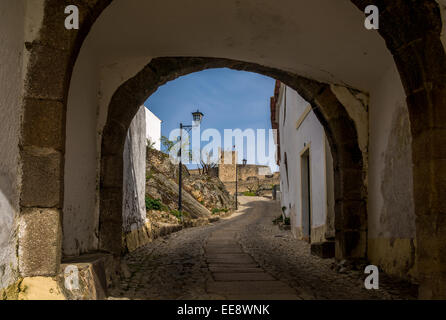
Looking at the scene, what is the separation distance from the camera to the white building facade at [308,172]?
6688mm

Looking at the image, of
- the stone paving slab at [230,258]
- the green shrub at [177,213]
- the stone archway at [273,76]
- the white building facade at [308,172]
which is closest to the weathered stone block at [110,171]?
the stone archway at [273,76]

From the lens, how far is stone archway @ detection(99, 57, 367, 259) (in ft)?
14.6

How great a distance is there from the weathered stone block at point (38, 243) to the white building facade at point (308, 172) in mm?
4811

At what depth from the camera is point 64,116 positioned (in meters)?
2.56

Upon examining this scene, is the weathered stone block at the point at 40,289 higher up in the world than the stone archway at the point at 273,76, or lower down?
lower down

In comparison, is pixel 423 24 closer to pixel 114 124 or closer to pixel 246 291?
pixel 246 291

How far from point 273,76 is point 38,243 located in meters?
4.19

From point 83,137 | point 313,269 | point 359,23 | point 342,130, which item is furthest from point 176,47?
point 313,269

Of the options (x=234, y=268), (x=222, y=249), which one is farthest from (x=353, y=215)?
(x=222, y=249)

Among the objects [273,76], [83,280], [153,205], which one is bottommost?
[83,280]

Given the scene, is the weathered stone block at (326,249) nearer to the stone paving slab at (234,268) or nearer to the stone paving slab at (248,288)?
the stone paving slab at (234,268)

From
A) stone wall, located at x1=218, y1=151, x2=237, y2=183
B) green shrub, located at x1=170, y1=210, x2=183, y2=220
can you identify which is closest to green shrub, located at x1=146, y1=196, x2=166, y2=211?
green shrub, located at x1=170, y1=210, x2=183, y2=220

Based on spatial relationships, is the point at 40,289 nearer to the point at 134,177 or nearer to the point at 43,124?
the point at 43,124

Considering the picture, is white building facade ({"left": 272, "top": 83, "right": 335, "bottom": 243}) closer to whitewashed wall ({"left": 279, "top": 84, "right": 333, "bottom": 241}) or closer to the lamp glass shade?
whitewashed wall ({"left": 279, "top": 84, "right": 333, "bottom": 241})
